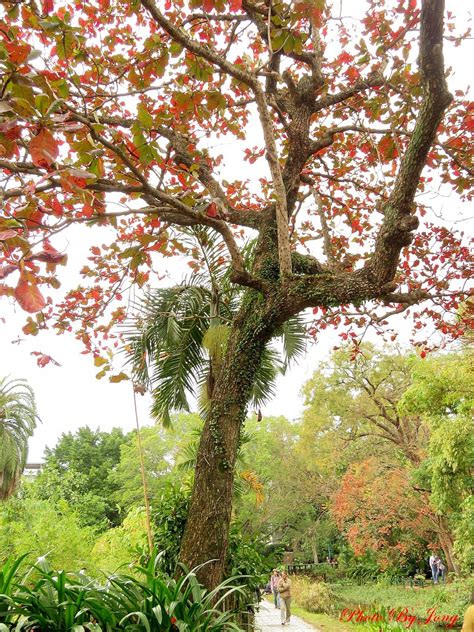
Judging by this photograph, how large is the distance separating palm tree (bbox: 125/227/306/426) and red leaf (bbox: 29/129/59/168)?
14.7ft

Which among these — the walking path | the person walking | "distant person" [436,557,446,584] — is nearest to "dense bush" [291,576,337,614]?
the walking path

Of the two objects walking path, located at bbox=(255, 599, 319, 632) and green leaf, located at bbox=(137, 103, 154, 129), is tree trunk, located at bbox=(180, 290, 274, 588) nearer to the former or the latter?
green leaf, located at bbox=(137, 103, 154, 129)

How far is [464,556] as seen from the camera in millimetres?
11484

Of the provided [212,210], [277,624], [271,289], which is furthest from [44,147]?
[277,624]

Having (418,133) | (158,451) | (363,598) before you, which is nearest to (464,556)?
(363,598)

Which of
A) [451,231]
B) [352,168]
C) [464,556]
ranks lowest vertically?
[464,556]

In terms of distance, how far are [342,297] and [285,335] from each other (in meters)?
3.10

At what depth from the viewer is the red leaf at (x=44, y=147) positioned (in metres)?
1.94

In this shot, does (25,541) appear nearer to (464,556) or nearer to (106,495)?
(464,556)

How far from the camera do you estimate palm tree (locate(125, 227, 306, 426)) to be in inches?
260

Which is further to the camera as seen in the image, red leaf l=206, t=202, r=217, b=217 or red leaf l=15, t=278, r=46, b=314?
red leaf l=206, t=202, r=217, b=217

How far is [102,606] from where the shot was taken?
2621 millimetres

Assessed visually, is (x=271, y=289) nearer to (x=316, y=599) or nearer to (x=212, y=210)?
(x=212, y=210)

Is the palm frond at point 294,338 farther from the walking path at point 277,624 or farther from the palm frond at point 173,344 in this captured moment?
the walking path at point 277,624
